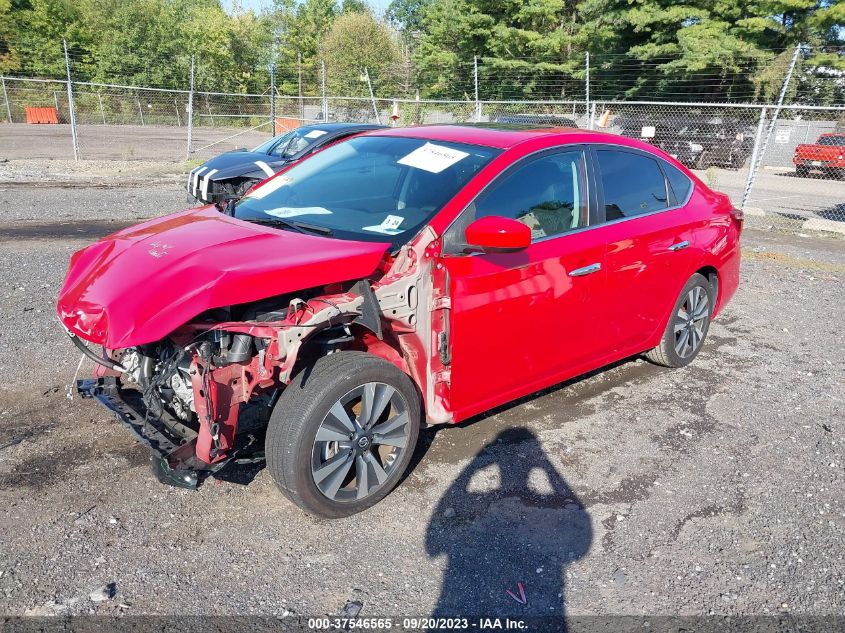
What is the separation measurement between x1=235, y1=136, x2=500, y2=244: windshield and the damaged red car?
1cm

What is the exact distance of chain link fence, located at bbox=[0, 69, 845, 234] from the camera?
1574cm

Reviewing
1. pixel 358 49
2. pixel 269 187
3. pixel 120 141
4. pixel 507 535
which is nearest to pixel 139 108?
pixel 120 141

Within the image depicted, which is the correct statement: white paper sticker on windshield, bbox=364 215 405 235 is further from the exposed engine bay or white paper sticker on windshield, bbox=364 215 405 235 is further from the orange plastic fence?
the orange plastic fence

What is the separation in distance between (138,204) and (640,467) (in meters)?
10.5

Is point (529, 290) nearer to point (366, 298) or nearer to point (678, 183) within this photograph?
point (366, 298)

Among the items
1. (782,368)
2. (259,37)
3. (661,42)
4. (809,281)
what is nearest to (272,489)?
(782,368)

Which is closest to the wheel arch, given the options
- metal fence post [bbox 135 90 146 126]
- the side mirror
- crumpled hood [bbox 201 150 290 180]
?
the side mirror

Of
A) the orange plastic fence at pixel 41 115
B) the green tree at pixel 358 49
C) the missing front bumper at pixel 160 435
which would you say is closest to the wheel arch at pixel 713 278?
the missing front bumper at pixel 160 435

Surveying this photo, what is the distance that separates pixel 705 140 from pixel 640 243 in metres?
19.5

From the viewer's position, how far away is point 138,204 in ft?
38.5

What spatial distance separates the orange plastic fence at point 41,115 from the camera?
1297 inches

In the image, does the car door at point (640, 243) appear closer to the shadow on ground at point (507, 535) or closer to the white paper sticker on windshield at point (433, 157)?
the white paper sticker on windshield at point (433, 157)

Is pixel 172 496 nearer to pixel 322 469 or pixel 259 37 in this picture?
pixel 322 469

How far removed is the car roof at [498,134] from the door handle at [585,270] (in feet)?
2.53
